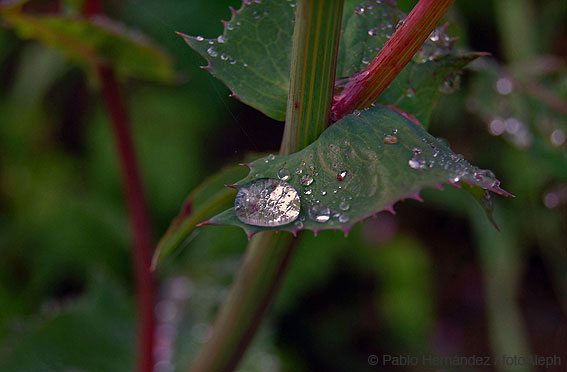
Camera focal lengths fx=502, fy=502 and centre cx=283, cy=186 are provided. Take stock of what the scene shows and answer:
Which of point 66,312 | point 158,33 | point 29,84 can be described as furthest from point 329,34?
point 29,84

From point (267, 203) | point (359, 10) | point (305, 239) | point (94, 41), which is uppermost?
point (359, 10)

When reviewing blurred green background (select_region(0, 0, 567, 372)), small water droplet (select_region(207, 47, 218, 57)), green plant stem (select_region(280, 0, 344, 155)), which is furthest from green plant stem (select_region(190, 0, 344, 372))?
blurred green background (select_region(0, 0, 567, 372))

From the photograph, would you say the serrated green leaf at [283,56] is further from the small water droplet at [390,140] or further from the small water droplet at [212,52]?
the small water droplet at [390,140]

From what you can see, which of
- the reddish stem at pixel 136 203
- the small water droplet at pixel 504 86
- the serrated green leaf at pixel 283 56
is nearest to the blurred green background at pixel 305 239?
the small water droplet at pixel 504 86

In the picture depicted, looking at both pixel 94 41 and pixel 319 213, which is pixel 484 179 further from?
pixel 94 41

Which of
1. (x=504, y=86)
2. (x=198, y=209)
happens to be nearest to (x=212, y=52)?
(x=198, y=209)

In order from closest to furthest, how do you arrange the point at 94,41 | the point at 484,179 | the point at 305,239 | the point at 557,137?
the point at 484,179, the point at 94,41, the point at 557,137, the point at 305,239
